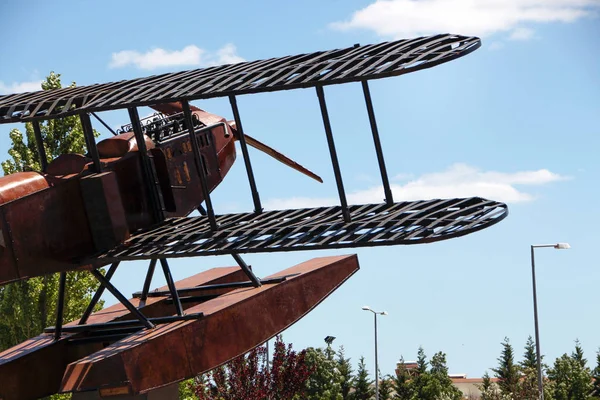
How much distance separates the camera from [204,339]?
55.9 ft

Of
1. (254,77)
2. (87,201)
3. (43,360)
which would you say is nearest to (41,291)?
(43,360)

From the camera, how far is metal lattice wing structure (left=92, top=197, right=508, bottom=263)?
49.0 feet

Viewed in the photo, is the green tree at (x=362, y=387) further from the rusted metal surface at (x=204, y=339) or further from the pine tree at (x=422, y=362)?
the rusted metal surface at (x=204, y=339)

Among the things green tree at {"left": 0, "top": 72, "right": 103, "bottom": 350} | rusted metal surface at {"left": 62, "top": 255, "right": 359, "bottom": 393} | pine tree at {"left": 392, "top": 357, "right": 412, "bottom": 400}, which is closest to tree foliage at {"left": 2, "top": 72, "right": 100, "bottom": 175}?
green tree at {"left": 0, "top": 72, "right": 103, "bottom": 350}

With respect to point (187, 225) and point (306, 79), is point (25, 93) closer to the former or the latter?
point (187, 225)

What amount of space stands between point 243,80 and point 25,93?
18.2 ft

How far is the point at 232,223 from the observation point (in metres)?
17.6

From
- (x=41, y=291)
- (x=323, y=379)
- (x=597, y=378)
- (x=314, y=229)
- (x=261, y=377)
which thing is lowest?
(x=597, y=378)

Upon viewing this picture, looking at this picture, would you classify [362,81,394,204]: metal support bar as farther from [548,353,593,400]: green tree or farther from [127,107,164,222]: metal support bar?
[548,353,593,400]: green tree

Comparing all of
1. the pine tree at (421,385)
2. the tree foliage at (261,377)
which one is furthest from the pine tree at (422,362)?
the tree foliage at (261,377)

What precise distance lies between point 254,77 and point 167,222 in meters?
3.50

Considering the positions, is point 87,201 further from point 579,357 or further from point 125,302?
point 579,357

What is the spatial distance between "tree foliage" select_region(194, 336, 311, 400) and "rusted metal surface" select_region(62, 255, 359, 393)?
8.44m

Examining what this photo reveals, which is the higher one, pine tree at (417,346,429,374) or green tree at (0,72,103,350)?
green tree at (0,72,103,350)
